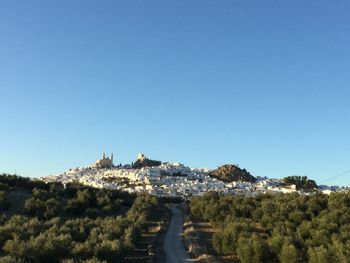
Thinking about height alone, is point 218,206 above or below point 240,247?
above

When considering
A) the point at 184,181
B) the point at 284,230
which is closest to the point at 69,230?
the point at 284,230

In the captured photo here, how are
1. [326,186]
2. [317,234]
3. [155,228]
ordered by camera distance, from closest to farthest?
[317,234] → [155,228] → [326,186]

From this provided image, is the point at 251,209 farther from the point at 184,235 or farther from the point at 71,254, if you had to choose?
the point at 71,254

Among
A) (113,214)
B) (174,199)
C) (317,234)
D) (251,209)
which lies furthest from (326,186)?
(317,234)

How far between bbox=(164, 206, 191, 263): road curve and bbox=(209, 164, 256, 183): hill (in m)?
117

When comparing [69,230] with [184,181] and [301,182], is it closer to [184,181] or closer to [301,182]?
[301,182]

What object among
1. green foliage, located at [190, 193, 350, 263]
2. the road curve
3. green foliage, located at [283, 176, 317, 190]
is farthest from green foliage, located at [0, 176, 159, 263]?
green foliage, located at [283, 176, 317, 190]

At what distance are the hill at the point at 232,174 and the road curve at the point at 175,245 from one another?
117m

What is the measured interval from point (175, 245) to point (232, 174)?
138 m

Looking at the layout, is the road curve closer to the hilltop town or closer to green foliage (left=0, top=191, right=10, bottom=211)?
green foliage (left=0, top=191, right=10, bottom=211)

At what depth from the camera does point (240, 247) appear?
114 feet

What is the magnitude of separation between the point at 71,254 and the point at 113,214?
107ft

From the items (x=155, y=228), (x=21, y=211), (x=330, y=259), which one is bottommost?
Answer: (x=330, y=259)

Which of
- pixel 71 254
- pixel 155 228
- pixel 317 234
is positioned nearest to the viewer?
pixel 71 254
